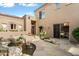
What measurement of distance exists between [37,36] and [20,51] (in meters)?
0.41

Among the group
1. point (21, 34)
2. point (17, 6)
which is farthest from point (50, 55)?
point (17, 6)

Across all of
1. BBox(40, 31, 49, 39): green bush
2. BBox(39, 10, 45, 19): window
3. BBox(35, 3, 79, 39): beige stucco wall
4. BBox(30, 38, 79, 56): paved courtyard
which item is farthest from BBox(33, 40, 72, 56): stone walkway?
BBox(39, 10, 45, 19): window

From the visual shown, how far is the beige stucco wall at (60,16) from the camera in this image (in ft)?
8.23

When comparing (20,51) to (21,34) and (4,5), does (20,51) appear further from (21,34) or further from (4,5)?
(4,5)

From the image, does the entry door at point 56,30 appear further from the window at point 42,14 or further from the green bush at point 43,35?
the window at point 42,14

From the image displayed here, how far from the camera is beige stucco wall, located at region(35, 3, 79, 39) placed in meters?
2.51

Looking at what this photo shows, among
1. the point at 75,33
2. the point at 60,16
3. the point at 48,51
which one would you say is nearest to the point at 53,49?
the point at 48,51

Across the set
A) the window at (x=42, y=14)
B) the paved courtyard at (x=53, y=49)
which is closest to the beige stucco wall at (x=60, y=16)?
the window at (x=42, y=14)

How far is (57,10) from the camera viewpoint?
2598 millimetres

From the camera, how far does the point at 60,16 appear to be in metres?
2.58

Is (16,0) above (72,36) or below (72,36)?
above

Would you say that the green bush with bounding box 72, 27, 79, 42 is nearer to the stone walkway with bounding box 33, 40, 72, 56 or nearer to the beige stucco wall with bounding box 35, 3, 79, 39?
the beige stucco wall with bounding box 35, 3, 79, 39

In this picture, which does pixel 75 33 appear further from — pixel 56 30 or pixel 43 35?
pixel 43 35

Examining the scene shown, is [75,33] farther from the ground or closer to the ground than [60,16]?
closer to the ground
